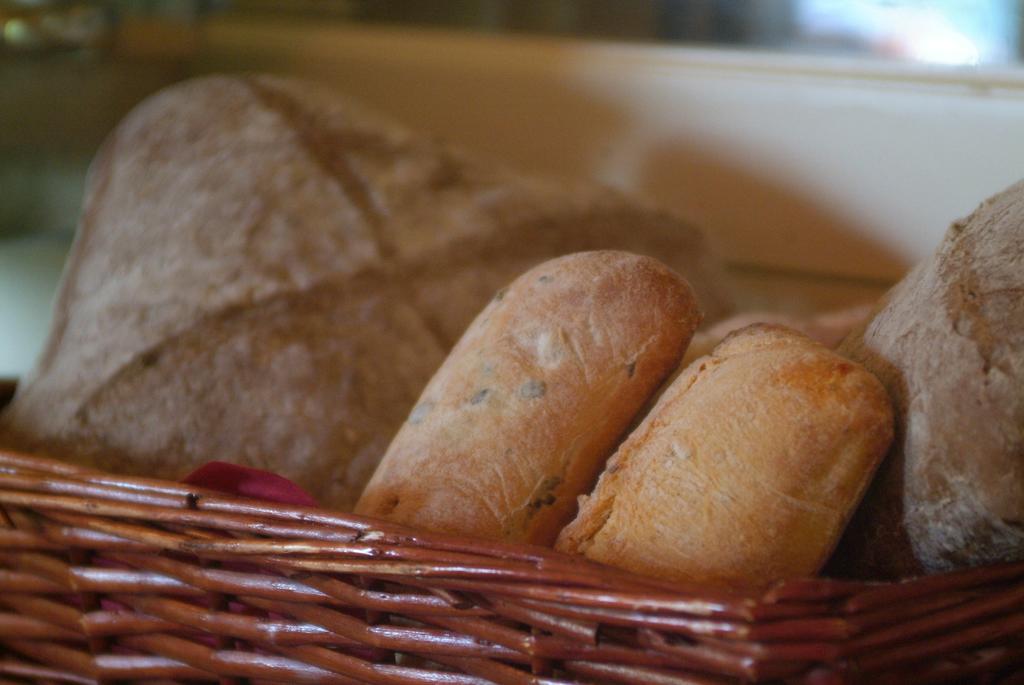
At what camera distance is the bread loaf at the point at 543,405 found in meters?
0.68

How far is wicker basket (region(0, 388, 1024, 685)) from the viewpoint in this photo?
52 cm

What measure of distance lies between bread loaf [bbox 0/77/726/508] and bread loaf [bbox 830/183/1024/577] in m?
0.47

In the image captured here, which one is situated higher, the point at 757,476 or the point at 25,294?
the point at 757,476

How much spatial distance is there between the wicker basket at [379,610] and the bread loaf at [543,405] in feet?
0.25

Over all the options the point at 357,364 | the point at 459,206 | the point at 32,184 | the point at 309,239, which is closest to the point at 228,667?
the point at 357,364

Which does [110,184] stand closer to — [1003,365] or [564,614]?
[564,614]

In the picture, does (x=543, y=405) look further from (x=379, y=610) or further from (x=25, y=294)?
(x=25, y=294)

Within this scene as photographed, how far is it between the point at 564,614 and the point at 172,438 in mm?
498

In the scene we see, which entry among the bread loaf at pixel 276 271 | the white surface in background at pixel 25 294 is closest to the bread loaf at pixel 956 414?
the bread loaf at pixel 276 271

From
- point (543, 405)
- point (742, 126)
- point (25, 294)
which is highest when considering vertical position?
point (742, 126)

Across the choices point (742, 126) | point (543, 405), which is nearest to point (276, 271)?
point (543, 405)

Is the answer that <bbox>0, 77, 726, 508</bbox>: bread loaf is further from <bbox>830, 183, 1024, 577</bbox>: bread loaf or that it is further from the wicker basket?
<bbox>830, 183, 1024, 577</bbox>: bread loaf

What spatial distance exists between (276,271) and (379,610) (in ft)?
1.54

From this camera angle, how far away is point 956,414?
1.88 ft
